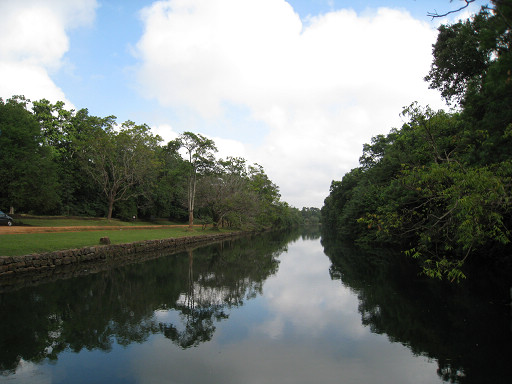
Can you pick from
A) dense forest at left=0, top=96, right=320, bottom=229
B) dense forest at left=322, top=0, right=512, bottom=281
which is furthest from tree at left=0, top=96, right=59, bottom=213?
dense forest at left=322, top=0, right=512, bottom=281

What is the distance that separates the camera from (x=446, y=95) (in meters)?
17.2

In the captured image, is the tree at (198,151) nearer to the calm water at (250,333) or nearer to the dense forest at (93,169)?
the dense forest at (93,169)

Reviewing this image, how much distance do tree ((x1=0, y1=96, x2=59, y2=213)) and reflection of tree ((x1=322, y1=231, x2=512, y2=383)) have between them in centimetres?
2703

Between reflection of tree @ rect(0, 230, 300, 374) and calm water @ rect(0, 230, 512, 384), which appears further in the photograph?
reflection of tree @ rect(0, 230, 300, 374)

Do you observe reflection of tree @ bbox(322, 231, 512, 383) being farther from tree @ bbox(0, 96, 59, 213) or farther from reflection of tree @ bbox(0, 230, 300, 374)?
tree @ bbox(0, 96, 59, 213)

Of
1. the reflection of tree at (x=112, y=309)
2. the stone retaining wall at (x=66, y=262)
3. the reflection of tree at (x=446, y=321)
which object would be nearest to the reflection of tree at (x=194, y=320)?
the reflection of tree at (x=112, y=309)

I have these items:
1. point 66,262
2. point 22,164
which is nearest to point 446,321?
point 66,262

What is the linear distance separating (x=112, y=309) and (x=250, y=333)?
12.8 ft

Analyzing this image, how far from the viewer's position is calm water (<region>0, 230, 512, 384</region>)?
5.27 metres

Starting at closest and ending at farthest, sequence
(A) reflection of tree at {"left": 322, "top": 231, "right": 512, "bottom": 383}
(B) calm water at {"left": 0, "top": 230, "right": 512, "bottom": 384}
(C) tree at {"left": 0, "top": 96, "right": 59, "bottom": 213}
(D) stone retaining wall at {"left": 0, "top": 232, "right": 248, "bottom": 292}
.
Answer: (B) calm water at {"left": 0, "top": 230, "right": 512, "bottom": 384} → (A) reflection of tree at {"left": 322, "top": 231, "right": 512, "bottom": 383} → (D) stone retaining wall at {"left": 0, "top": 232, "right": 248, "bottom": 292} → (C) tree at {"left": 0, "top": 96, "right": 59, "bottom": 213}

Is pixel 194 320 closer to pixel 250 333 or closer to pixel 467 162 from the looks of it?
pixel 250 333

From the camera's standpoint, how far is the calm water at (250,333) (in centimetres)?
527

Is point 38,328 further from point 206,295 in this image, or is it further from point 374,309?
point 374,309

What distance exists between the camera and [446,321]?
7.75 meters
